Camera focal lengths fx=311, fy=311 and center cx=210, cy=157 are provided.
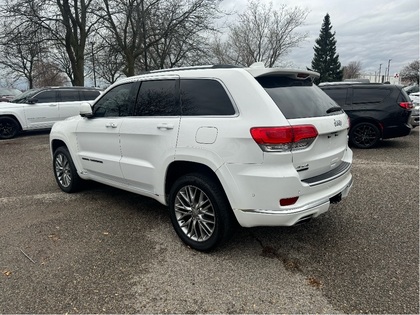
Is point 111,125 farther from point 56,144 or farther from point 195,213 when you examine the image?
point 56,144

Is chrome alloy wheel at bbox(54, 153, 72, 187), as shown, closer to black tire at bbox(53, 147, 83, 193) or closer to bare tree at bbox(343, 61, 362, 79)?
black tire at bbox(53, 147, 83, 193)

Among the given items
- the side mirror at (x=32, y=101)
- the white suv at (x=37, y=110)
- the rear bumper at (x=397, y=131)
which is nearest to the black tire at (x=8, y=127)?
the white suv at (x=37, y=110)

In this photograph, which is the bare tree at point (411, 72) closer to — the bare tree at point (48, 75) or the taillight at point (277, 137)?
the bare tree at point (48, 75)

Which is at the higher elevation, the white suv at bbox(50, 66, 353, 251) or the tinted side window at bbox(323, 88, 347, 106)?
the tinted side window at bbox(323, 88, 347, 106)

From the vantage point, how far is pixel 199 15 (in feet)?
63.8

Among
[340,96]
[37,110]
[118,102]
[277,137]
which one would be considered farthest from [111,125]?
[37,110]

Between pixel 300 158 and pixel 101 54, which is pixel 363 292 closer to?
pixel 300 158

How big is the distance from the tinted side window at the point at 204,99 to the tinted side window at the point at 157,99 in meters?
0.14

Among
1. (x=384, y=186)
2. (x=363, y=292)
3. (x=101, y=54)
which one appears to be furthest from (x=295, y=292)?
(x=101, y=54)

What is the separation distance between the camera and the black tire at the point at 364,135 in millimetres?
7902

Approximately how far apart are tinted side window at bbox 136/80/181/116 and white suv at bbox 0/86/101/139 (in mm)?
8711

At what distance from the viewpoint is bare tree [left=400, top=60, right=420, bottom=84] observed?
199ft

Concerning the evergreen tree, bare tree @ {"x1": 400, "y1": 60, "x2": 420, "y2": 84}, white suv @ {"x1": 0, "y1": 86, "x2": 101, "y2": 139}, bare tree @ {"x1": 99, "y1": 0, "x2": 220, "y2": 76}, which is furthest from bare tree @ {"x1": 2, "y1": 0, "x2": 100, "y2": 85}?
bare tree @ {"x1": 400, "y1": 60, "x2": 420, "y2": 84}

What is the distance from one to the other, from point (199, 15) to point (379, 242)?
62.7 feet
